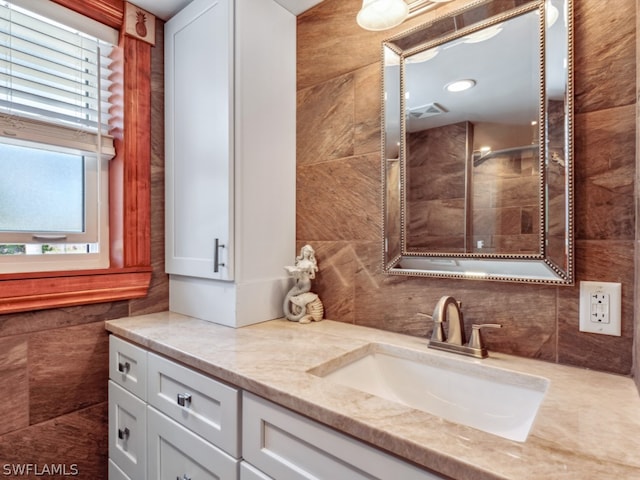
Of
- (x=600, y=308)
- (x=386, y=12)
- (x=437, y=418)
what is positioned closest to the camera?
(x=437, y=418)

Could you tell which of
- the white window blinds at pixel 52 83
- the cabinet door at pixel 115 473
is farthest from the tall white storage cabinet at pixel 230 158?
the cabinet door at pixel 115 473

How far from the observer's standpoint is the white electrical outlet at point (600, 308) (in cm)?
81

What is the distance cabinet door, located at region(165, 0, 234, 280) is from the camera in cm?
124

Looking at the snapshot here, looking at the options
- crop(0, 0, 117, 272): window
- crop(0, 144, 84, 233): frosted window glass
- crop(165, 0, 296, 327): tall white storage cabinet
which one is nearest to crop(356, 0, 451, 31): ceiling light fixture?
crop(165, 0, 296, 327): tall white storage cabinet

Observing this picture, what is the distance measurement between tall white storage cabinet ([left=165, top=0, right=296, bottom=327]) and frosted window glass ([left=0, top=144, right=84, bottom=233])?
1.12ft

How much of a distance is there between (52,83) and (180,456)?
1.37m

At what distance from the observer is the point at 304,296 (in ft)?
4.37

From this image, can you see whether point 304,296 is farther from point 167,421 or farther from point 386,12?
point 386,12

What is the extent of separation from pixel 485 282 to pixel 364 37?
37.5 inches

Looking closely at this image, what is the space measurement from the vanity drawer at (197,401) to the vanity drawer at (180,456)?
0.07ft

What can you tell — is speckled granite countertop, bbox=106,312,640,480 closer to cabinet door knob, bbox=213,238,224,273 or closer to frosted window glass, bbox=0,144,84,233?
cabinet door knob, bbox=213,238,224,273

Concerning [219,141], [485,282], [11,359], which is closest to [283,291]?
[219,141]

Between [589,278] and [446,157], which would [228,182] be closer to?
[446,157]

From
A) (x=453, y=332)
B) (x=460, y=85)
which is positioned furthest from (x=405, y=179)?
(x=453, y=332)
